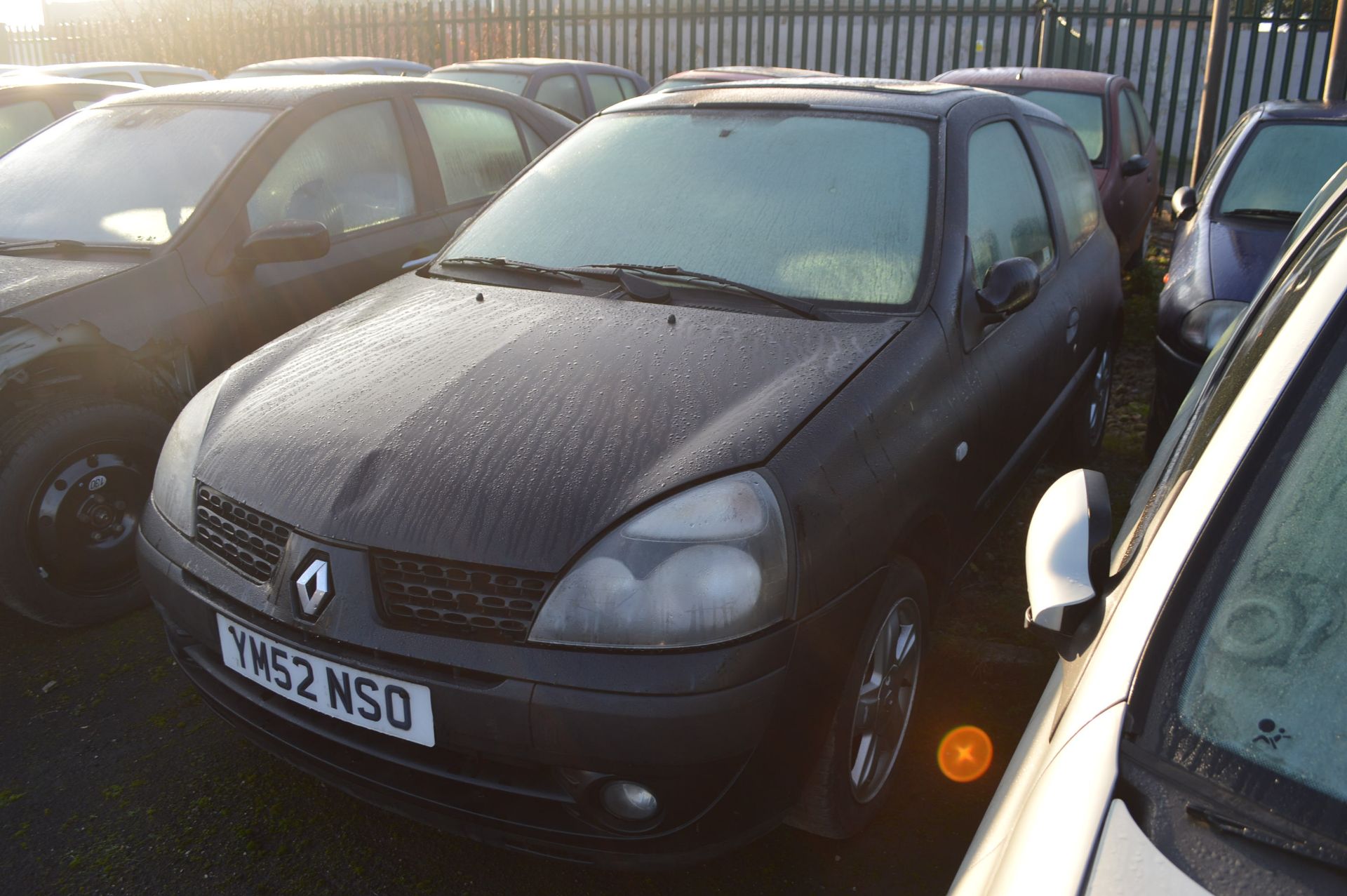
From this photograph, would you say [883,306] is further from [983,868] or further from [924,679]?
[983,868]

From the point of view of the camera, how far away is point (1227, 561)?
1.21m

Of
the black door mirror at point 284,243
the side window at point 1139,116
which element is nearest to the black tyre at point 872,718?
the black door mirror at point 284,243

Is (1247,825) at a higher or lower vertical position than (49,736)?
higher

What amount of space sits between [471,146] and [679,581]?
11.4 feet

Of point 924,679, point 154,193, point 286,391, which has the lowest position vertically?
point 924,679

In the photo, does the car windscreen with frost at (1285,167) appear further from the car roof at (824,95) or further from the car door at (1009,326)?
the car roof at (824,95)

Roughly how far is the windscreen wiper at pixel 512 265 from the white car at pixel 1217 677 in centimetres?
179

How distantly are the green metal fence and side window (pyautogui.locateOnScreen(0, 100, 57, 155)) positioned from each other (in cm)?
1200

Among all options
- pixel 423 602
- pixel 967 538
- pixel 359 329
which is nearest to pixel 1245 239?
pixel 967 538

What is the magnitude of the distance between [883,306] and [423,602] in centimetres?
136

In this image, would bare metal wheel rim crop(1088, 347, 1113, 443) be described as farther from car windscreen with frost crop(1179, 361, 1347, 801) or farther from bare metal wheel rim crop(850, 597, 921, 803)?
car windscreen with frost crop(1179, 361, 1347, 801)

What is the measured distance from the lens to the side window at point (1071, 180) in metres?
4.02

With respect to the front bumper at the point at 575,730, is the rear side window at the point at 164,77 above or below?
above

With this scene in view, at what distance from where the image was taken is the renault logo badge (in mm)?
2076
